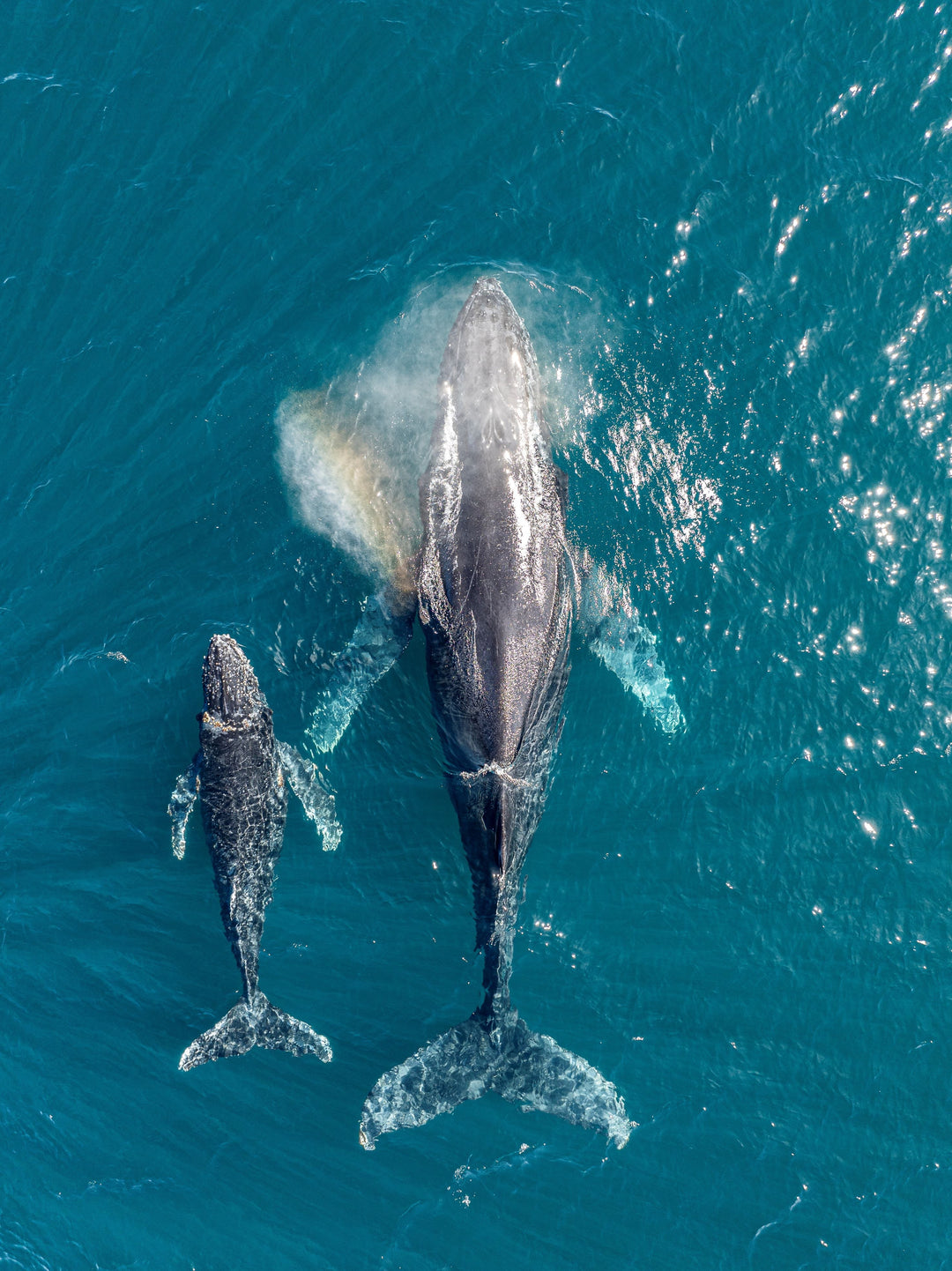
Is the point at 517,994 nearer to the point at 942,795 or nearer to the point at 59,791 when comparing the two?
the point at 942,795

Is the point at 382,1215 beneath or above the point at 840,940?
beneath

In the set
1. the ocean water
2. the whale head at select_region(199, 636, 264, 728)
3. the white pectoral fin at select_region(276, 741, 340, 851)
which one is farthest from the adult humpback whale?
the whale head at select_region(199, 636, 264, 728)

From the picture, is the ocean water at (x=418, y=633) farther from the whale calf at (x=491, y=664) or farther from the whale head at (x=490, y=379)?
the whale calf at (x=491, y=664)

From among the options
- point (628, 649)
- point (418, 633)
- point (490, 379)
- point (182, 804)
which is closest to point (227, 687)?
point (182, 804)

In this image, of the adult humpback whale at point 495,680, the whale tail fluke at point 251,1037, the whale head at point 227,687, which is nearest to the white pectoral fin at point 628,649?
the adult humpback whale at point 495,680

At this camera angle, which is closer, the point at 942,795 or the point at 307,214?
Answer: the point at 942,795

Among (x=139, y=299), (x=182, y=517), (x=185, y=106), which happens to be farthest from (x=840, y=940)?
(x=185, y=106)
